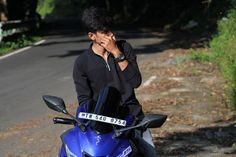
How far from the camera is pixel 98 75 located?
14.6 ft

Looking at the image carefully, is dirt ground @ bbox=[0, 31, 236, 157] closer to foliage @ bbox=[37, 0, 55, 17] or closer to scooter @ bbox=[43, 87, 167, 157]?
scooter @ bbox=[43, 87, 167, 157]

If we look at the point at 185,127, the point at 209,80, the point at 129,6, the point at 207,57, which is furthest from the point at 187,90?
the point at 129,6

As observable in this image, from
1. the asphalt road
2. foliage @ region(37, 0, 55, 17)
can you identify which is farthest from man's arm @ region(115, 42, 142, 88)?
foliage @ region(37, 0, 55, 17)

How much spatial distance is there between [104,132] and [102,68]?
81 centimetres

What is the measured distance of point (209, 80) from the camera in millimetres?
12484

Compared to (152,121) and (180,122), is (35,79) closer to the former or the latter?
(180,122)

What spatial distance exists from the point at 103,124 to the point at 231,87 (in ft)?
19.1

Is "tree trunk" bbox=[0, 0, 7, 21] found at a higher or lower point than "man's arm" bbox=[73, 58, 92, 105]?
lower

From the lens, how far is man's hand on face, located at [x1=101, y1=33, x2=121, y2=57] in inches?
162

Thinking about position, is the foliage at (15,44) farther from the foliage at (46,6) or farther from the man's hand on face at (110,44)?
the foliage at (46,6)

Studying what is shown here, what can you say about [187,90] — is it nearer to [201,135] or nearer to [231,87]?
[231,87]

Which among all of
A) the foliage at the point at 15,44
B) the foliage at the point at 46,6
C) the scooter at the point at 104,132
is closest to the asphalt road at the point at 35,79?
the foliage at the point at 15,44

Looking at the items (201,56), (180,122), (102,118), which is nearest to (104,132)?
(102,118)

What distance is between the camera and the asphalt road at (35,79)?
1075 cm
